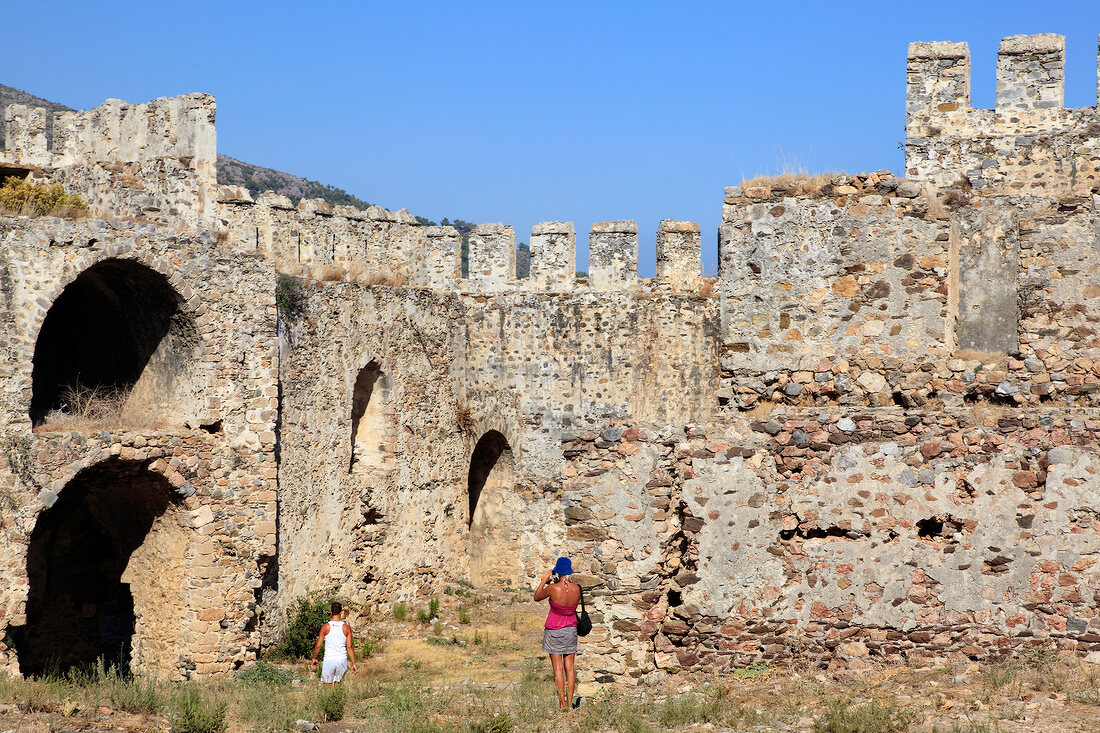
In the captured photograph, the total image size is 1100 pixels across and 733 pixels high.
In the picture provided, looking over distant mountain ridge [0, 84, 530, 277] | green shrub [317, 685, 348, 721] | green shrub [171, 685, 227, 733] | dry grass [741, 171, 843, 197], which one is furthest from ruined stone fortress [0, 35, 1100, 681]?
distant mountain ridge [0, 84, 530, 277]

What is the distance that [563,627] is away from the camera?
973 centimetres

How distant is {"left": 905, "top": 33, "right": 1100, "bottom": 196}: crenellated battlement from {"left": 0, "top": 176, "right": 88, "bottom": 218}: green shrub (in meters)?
10.6

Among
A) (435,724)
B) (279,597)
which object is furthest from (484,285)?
(435,724)

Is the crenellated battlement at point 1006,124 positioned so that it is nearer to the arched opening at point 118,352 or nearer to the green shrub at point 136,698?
the arched opening at point 118,352

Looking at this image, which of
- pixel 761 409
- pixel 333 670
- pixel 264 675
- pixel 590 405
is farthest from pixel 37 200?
pixel 761 409

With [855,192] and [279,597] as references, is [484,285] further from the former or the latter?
[855,192]

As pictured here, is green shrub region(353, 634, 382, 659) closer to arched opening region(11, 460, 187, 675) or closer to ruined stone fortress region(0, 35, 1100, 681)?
ruined stone fortress region(0, 35, 1100, 681)

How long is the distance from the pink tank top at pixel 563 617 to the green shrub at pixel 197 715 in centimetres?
296

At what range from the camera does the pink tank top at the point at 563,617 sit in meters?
9.73

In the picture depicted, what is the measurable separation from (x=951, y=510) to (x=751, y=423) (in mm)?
1745

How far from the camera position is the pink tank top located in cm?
973

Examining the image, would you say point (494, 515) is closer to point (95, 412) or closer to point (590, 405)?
point (590, 405)

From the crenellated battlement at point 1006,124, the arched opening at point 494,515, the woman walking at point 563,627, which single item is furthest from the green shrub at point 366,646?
the crenellated battlement at point 1006,124

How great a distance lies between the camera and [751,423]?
31.7ft
